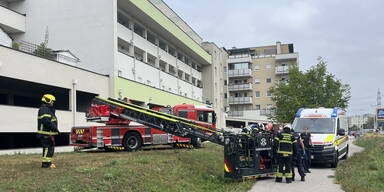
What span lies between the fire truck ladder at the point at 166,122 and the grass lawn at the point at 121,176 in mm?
1071

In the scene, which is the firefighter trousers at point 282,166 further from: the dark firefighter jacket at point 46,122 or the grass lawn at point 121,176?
the dark firefighter jacket at point 46,122

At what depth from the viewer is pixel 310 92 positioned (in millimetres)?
38469

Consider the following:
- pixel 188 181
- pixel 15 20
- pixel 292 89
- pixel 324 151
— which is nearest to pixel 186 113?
pixel 324 151

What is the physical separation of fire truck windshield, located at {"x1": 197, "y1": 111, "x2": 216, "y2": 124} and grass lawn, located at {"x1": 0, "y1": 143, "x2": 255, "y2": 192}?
822 cm

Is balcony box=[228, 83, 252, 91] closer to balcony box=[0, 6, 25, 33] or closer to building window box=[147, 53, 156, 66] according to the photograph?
building window box=[147, 53, 156, 66]

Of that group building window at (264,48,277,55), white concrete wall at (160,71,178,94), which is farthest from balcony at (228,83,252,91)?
white concrete wall at (160,71,178,94)

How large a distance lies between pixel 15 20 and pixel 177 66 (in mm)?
20267

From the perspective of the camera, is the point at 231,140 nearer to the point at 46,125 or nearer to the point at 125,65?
the point at 46,125

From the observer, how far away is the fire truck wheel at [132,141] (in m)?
17.8

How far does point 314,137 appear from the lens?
16719 millimetres

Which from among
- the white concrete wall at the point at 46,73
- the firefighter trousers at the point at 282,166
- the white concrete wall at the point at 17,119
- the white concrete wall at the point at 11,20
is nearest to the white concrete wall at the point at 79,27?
the white concrete wall at the point at 11,20

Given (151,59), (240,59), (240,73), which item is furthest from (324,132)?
(240,59)

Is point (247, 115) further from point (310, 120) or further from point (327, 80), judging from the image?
point (310, 120)

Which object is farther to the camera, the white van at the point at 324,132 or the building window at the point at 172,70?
the building window at the point at 172,70
